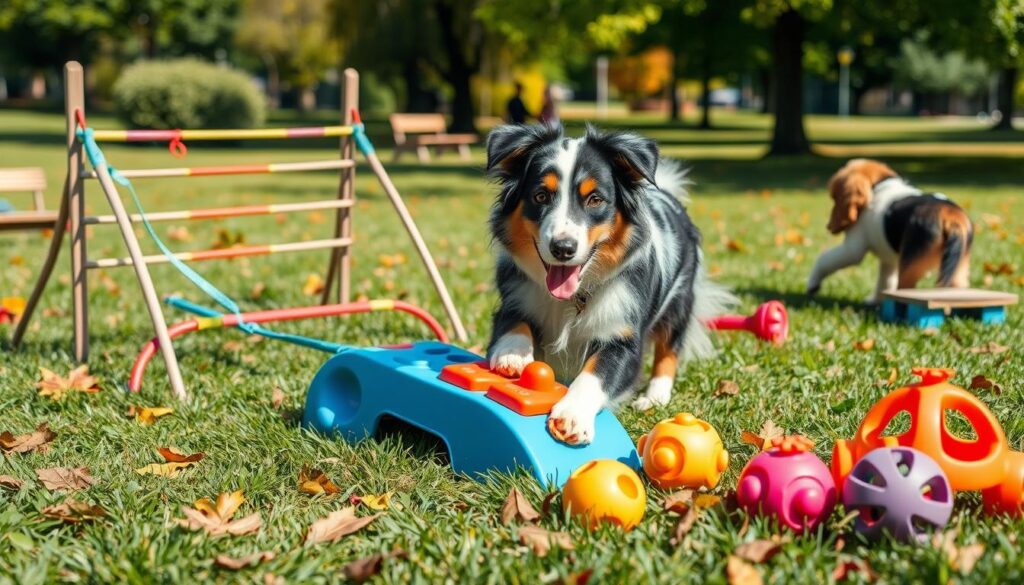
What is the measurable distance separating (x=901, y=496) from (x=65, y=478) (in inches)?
101

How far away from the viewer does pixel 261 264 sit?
8.38 metres

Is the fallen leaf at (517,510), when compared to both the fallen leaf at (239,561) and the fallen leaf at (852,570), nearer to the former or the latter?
the fallen leaf at (239,561)

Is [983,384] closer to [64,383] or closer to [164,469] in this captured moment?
[164,469]

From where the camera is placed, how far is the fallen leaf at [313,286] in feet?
23.0

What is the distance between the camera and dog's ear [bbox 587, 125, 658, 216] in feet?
12.0

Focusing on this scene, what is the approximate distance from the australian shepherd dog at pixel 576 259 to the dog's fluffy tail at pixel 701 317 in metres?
0.81

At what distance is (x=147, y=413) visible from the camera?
162 inches

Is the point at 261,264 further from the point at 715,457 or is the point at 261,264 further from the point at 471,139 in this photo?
the point at 471,139

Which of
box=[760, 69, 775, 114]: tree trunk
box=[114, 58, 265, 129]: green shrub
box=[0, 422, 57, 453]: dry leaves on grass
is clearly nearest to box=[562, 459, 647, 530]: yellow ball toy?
box=[0, 422, 57, 453]: dry leaves on grass

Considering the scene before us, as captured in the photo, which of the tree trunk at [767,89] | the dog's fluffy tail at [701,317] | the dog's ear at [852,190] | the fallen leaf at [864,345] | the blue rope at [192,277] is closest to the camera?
the blue rope at [192,277]

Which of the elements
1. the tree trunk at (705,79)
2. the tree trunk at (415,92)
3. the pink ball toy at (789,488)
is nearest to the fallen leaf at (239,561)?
the pink ball toy at (789,488)

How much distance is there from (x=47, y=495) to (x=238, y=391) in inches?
53.0

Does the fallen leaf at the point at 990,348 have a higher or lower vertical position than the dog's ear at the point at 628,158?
lower

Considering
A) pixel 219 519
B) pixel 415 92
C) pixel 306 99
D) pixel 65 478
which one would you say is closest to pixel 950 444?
pixel 219 519
